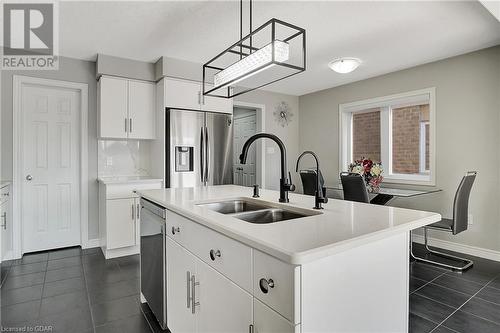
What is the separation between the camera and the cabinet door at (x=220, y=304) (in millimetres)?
1118

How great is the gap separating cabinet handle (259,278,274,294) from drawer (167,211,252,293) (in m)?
0.07

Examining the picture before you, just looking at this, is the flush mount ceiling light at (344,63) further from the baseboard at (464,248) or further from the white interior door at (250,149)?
the baseboard at (464,248)

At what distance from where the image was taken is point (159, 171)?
149 inches

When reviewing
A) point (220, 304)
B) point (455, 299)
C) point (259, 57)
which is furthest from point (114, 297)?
point (455, 299)

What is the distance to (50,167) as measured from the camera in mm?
3641

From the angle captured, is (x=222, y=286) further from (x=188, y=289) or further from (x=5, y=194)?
(x=5, y=194)

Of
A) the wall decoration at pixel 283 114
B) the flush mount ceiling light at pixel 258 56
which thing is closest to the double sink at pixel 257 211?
Answer: the flush mount ceiling light at pixel 258 56

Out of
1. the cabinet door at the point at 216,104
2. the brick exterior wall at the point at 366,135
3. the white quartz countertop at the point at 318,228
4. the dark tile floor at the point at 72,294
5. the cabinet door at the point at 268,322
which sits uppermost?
the cabinet door at the point at 216,104

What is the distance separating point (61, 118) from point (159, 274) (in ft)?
9.24

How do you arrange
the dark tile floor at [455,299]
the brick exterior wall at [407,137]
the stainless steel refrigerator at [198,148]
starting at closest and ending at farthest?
the dark tile floor at [455,299] < the stainless steel refrigerator at [198,148] < the brick exterior wall at [407,137]

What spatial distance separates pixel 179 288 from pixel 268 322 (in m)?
0.86

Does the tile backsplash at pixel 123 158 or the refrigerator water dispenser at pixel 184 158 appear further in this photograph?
the tile backsplash at pixel 123 158

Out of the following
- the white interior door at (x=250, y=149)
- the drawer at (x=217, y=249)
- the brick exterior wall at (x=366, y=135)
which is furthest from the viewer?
the white interior door at (x=250, y=149)

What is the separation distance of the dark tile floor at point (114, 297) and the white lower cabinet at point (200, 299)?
1.60ft
